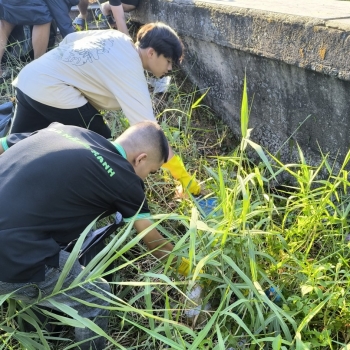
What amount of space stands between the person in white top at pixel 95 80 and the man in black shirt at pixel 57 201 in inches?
24.9

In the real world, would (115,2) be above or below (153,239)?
above

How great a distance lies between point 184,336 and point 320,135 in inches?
57.3

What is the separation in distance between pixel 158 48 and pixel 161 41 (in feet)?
0.13

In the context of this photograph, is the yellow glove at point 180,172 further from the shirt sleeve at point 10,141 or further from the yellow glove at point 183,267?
the shirt sleeve at point 10,141

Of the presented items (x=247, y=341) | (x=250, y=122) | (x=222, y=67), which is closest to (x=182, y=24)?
(x=222, y=67)

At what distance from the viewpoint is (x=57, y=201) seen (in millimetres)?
1943

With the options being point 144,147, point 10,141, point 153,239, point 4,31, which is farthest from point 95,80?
point 4,31

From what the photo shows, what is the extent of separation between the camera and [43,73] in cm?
294

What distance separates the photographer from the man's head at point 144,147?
2.17 metres

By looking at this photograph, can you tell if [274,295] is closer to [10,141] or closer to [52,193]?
[52,193]

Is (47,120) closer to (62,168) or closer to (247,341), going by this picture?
(62,168)

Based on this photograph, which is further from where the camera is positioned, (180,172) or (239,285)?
(180,172)

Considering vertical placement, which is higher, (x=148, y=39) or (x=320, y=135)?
(x=148, y=39)

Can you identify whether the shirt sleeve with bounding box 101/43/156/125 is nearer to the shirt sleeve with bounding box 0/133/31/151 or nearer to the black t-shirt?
the shirt sleeve with bounding box 0/133/31/151
